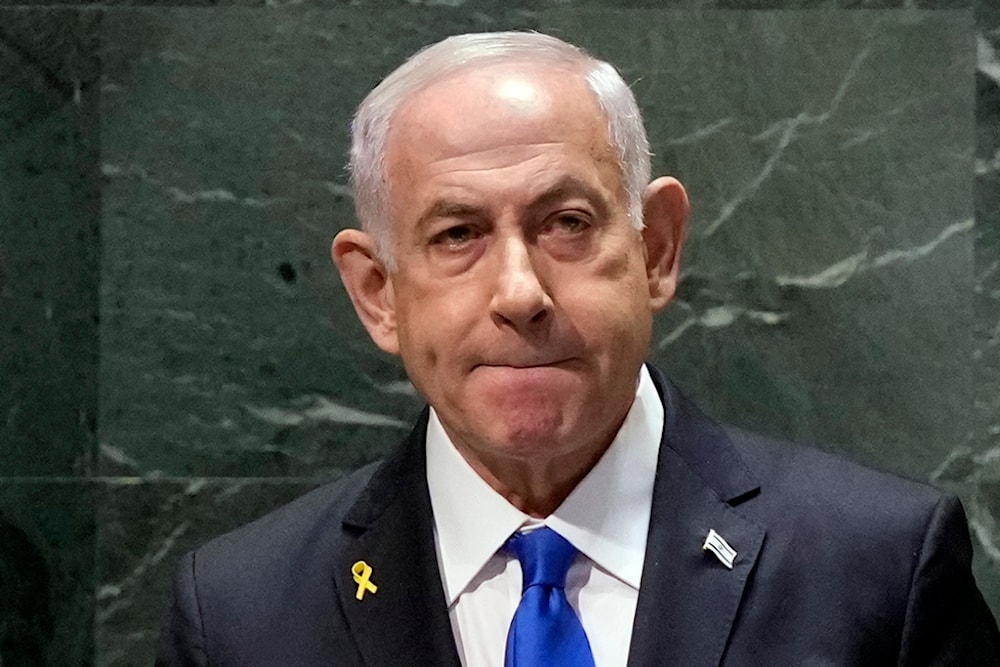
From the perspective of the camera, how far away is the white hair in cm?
143

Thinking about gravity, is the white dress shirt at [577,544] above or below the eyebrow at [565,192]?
below

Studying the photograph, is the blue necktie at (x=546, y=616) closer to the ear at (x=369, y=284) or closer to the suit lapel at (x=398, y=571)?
the suit lapel at (x=398, y=571)

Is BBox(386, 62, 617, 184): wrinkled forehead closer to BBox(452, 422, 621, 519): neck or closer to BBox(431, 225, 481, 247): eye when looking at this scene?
BBox(431, 225, 481, 247): eye

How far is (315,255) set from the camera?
2.13m

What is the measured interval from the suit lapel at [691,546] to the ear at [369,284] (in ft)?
1.08

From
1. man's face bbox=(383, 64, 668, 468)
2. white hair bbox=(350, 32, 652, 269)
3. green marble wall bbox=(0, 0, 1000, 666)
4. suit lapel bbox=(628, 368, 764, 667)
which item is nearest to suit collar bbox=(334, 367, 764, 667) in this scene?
suit lapel bbox=(628, 368, 764, 667)

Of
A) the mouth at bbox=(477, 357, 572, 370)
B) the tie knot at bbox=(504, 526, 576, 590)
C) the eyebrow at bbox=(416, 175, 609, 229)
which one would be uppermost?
the eyebrow at bbox=(416, 175, 609, 229)

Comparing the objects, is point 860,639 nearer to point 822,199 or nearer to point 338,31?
point 822,199

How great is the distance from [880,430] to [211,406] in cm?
103

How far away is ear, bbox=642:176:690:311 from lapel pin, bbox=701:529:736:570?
250 mm

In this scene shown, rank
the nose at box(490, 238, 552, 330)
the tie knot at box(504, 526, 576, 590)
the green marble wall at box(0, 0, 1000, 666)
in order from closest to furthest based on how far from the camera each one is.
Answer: the nose at box(490, 238, 552, 330)
the tie knot at box(504, 526, 576, 590)
the green marble wall at box(0, 0, 1000, 666)

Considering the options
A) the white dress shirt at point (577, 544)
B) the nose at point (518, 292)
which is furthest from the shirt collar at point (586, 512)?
the nose at point (518, 292)

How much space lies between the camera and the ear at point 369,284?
151 centimetres

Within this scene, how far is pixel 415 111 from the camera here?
142 centimetres
